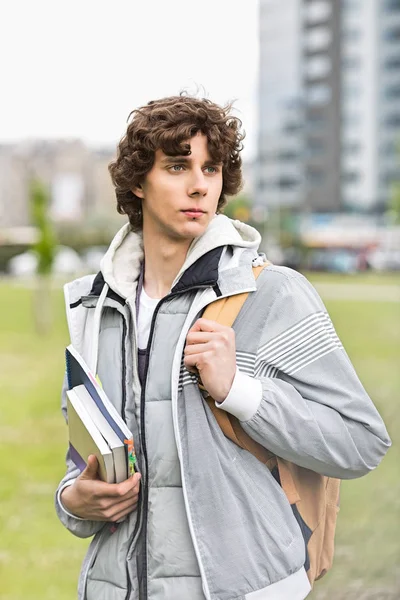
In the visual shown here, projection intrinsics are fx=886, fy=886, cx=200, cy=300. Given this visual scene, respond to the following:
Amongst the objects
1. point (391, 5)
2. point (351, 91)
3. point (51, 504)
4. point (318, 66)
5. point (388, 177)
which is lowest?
point (388, 177)

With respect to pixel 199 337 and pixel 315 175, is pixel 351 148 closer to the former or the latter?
pixel 315 175

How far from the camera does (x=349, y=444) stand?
59.7 inches

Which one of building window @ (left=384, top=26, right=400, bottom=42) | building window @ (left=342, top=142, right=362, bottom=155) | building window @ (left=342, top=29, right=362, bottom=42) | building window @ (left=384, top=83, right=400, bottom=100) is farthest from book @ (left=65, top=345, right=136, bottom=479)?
building window @ (left=342, top=29, right=362, bottom=42)

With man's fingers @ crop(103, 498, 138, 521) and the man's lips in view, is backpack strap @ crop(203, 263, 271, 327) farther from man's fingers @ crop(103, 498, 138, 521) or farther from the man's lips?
man's fingers @ crop(103, 498, 138, 521)

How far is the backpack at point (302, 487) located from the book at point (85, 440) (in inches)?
7.7

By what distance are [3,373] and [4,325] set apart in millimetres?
5692

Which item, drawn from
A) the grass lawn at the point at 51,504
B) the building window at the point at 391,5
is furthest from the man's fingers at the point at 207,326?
the building window at the point at 391,5

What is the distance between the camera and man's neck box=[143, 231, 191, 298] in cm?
166

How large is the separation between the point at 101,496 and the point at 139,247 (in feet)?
1.67

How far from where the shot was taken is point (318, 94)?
7519cm

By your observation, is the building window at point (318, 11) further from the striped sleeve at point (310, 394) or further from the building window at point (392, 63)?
the striped sleeve at point (310, 394)

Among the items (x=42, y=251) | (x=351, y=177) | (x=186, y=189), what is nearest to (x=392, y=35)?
(x=351, y=177)

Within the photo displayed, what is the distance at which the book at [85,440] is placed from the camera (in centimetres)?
149

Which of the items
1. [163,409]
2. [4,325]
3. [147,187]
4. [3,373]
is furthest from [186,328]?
[4,325]
